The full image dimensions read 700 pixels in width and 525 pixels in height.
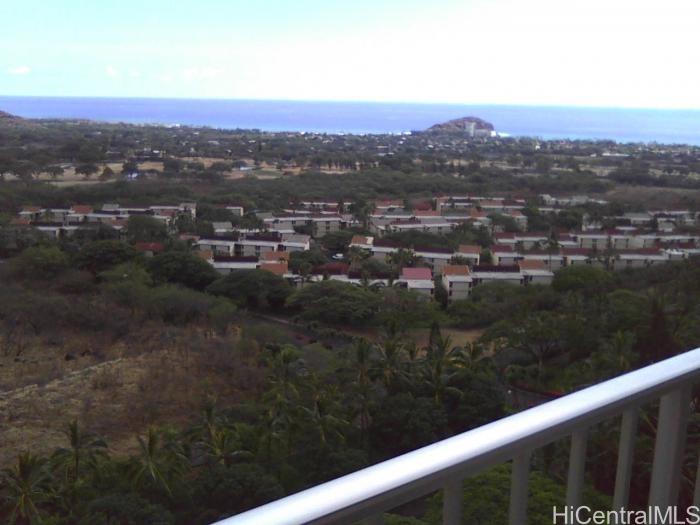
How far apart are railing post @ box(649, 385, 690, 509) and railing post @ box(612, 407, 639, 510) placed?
4cm

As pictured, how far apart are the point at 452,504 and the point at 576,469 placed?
0.59 ft

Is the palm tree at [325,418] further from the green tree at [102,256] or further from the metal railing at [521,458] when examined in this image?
the green tree at [102,256]

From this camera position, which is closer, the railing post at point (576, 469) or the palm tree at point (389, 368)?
the railing post at point (576, 469)

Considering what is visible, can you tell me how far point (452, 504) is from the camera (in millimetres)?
631

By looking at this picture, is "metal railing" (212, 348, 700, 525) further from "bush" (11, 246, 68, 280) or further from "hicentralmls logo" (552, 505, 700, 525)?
"bush" (11, 246, 68, 280)

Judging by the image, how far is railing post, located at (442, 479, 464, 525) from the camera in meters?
0.62

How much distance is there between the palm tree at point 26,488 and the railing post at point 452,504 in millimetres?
3916

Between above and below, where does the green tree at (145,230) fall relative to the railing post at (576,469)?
below

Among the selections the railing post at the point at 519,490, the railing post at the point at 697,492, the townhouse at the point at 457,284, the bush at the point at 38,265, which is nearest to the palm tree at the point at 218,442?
the railing post at the point at 697,492

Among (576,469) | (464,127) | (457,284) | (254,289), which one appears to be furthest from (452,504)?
(464,127)

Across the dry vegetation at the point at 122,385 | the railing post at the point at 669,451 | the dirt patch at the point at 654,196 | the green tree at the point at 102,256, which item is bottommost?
the dry vegetation at the point at 122,385

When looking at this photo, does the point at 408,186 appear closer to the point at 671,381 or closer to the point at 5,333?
the point at 5,333

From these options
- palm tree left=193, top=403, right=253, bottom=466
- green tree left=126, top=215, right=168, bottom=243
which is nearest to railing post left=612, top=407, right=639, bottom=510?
palm tree left=193, top=403, right=253, bottom=466

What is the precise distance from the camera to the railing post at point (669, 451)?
0.80m
